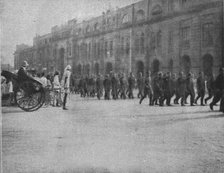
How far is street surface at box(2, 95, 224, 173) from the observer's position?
3.59 m

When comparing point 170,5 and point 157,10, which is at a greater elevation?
point 157,10

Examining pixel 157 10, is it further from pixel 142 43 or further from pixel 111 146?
pixel 111 146

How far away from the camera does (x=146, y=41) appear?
28.8 m

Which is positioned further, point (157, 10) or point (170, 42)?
point (157, 10)

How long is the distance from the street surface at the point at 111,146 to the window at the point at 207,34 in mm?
16712

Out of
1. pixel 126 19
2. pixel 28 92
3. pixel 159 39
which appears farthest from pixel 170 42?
pixel 28 92

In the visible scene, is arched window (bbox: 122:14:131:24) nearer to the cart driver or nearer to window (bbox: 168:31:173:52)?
window (bbox: 168:31:173:52)

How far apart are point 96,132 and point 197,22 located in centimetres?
1923

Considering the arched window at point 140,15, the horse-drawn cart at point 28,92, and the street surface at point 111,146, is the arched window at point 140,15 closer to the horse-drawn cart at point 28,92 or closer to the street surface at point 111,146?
the horse-drawn cart at point 28,92

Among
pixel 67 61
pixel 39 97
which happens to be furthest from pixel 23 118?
pixel 67 61

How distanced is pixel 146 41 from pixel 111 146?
25.2 meters

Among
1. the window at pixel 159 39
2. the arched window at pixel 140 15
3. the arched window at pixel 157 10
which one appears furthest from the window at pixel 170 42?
the arched window at pixel 140 15

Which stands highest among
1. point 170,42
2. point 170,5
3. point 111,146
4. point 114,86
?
point 170,5

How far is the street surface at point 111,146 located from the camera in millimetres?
3594
